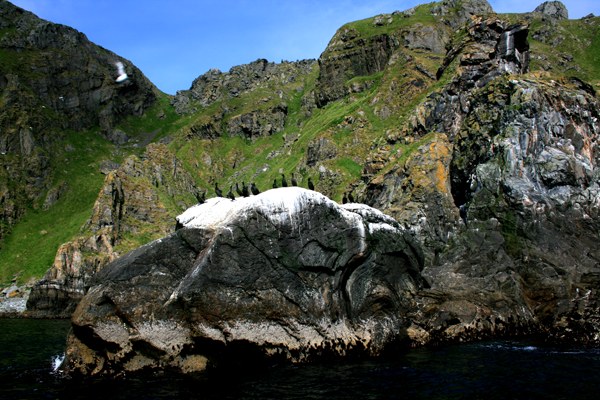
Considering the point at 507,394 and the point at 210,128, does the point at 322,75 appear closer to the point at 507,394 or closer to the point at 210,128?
the point at 210,128

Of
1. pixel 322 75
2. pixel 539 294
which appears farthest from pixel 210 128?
pixel 539 294

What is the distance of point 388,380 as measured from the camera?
24.5 m

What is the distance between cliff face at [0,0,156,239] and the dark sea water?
121165 mm

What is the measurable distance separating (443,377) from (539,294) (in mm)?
21933

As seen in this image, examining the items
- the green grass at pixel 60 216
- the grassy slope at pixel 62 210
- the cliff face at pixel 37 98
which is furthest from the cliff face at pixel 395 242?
the cliff face at pixel 37 98

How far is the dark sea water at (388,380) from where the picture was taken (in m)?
22.1

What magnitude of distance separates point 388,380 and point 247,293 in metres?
10.4

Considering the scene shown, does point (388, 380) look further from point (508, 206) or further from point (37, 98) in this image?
point (37, 98)

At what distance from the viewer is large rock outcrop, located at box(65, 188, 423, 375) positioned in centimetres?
2759

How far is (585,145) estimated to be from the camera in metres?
54.2

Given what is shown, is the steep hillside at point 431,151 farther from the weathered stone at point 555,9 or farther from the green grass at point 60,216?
the green grass at point 60,216

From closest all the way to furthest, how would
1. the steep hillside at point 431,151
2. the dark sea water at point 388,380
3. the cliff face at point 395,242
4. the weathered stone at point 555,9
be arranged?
the dark sea water at point 388,380 < the cliff face at point 395,242 < the steep hillside at point 431,151 < the weathered stone at point 555,9

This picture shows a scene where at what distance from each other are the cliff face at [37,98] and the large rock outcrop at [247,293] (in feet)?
390

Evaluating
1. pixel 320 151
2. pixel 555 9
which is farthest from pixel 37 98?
pixel 555 9
